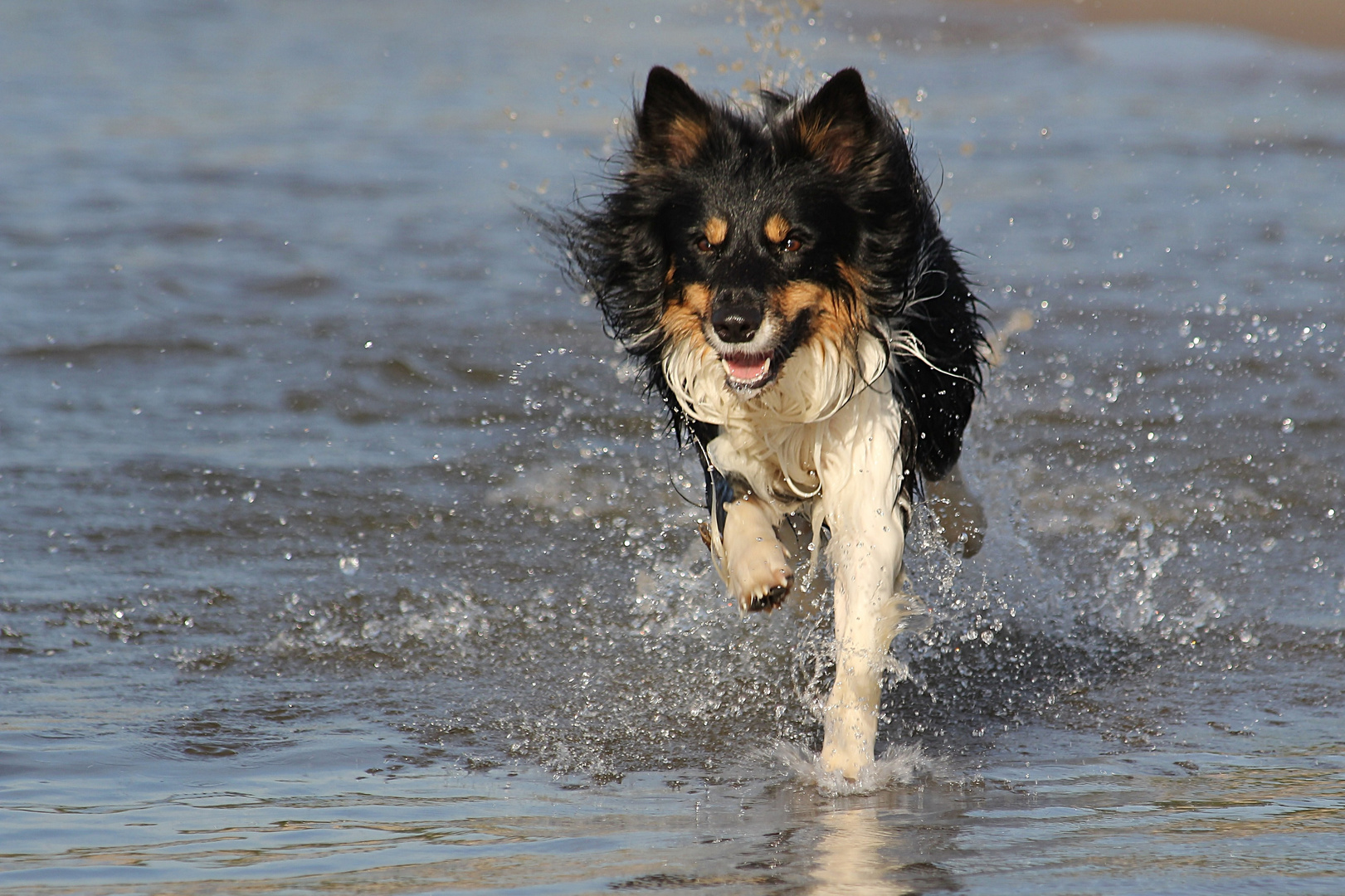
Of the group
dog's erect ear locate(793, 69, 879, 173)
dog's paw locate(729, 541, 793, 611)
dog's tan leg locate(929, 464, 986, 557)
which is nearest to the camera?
dog's erect ear locate(793, 69, 879, 173)

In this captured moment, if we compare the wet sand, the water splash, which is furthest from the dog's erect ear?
the wet sand

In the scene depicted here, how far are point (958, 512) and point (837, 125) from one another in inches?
61.6

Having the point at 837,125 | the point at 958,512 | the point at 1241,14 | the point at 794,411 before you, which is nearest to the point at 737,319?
the point at 794,411

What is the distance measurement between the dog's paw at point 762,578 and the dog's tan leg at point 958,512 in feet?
3.33

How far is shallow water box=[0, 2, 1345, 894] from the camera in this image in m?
3.44

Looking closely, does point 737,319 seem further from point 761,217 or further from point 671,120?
point 671,120

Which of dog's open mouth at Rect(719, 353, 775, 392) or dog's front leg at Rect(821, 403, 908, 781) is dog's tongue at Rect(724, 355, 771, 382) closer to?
dog's open mouth at Rect(719, 353, 775, 392)

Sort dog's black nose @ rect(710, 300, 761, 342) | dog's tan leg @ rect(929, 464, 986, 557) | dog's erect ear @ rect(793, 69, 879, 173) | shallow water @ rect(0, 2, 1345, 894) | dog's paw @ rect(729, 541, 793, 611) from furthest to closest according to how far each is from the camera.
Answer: dog's tan leg @ rect(929, 464, 986, 557) < dog's paw @ rect(729, 541, 793, 611) < dog's erect ear @ rect(793, 69, 879, 173) < dog's black nose @ rect(710, 300, 761, 342) < shallow water @ rect(0, 2, 1345, 894)

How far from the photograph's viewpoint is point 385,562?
5.88 meters

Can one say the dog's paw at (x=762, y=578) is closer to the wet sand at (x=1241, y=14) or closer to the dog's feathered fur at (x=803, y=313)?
the dog's feathered fur at (x=803, y=313)

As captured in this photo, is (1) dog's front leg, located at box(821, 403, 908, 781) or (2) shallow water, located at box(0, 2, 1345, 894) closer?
(2) shallow water, located at box(0, 2, 1345, 894)

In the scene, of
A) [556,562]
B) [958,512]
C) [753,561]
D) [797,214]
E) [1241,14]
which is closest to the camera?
[797,214]

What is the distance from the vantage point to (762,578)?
12.9ft

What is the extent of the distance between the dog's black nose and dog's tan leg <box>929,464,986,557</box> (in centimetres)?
130
